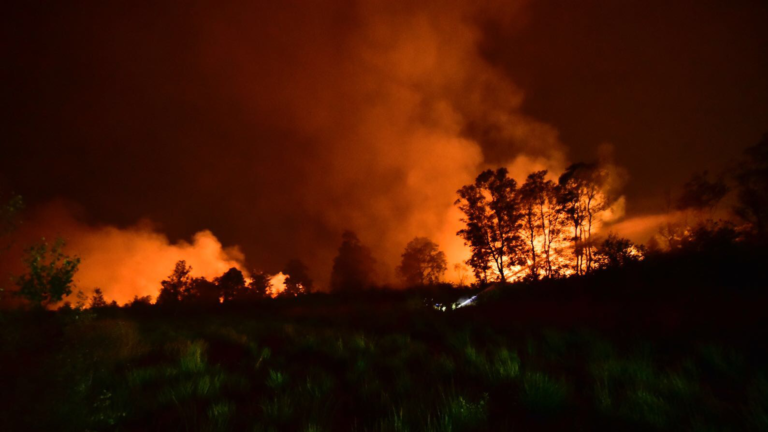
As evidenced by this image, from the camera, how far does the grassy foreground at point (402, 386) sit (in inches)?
106

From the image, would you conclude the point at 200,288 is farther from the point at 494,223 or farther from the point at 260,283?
the point at 494,223

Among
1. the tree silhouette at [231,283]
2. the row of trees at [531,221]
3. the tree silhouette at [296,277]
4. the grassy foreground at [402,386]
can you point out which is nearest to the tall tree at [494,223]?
the row of trees at [531,221]

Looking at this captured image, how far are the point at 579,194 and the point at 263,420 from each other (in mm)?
32349

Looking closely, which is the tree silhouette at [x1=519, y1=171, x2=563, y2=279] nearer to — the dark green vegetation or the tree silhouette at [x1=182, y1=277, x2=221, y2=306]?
the dark green vegetation

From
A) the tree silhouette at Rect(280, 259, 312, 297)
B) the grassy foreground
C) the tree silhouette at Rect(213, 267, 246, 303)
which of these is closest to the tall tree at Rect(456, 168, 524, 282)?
the grassy foreground

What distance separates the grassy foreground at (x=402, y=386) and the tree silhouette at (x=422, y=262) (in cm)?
3935

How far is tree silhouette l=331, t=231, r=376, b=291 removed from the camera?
42844mm

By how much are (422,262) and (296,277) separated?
23.4 meters

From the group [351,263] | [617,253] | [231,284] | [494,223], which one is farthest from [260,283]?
[617,253]

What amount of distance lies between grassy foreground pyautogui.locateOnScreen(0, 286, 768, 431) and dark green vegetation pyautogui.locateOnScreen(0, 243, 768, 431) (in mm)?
18

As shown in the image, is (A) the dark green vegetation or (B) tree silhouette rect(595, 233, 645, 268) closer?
(A) the dark green vegetation

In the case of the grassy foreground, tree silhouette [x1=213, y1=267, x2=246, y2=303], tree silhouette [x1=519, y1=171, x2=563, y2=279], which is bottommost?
the grassy foreground

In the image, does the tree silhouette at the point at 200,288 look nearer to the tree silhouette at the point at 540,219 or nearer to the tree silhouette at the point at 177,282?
the tree silhouette at the point at 177,282

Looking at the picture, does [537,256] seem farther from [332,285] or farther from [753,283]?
[332,285]
